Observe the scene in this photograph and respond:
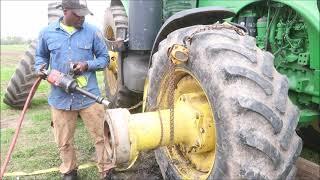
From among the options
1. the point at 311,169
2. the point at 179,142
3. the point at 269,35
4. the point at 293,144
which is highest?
the point at 269,35

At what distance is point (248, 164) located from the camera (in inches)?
105

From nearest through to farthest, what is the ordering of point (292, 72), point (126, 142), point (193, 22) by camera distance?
1. point (126, 142)
2. point (292, 72)
3. point (193, 22)

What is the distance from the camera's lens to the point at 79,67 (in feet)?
14.1

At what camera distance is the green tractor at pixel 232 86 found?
267cm

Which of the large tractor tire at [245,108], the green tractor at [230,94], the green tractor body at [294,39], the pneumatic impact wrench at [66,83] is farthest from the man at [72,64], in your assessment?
the large tractor tire at [245,108]

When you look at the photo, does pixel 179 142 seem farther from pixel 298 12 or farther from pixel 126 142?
pixel 298 12

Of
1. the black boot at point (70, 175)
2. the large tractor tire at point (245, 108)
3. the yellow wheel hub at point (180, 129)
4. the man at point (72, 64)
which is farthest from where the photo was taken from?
the black boot at point (70, 175)

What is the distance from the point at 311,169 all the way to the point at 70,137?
2416mm

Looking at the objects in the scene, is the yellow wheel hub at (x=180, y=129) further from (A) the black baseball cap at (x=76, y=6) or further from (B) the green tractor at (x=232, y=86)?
(A) the black baseball cap at (x=76, y=6)

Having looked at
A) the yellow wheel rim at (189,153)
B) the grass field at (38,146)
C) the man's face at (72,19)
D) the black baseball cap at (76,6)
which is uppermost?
the black baseball cap at (76,6)

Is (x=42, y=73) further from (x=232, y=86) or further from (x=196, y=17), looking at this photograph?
(x=232, y=86)

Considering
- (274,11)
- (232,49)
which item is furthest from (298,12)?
(232,49)

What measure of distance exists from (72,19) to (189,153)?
1.80 metres

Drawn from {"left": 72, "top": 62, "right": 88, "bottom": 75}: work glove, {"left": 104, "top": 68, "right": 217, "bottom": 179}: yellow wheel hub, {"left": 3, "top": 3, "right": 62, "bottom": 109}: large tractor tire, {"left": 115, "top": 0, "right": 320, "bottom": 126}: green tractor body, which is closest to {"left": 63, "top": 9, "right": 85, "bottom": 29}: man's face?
{"left": 72, "top": 62, "right": 88, "bottom": 75}: work glove
